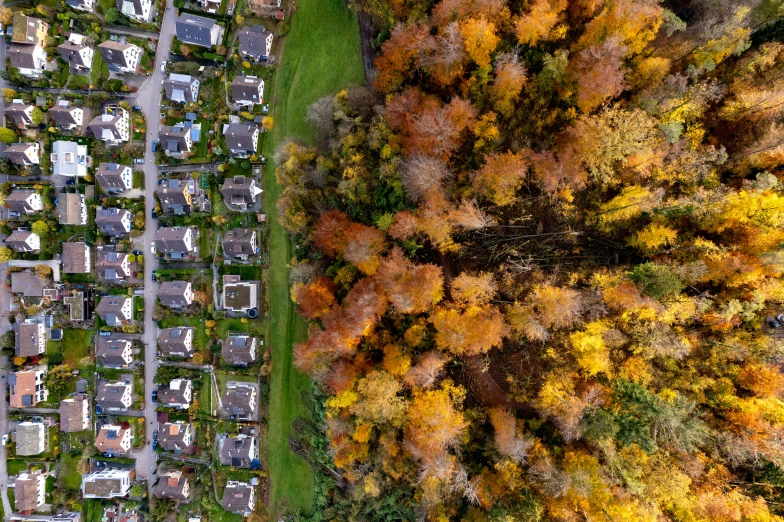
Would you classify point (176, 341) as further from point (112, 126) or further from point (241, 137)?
point (112, 126)

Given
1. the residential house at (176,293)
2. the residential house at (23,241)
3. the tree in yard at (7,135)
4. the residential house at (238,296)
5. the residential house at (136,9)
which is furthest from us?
the residential house at (23,241)

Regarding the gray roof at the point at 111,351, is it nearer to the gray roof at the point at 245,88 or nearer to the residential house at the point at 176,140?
the residential house at the point at 176,140

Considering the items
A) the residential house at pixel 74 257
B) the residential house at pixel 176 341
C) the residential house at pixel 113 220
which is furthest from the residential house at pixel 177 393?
the residential house at pixel 113 220

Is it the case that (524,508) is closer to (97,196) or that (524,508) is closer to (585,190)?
(585,190)

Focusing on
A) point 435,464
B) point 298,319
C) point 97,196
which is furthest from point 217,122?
point 435,464

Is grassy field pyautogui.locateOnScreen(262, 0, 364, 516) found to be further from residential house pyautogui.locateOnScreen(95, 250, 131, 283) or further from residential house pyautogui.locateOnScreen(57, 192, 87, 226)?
residential house pyautogui.locateOnScreen(57, 192, 87, 226)
